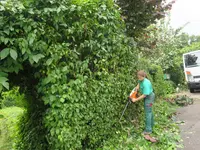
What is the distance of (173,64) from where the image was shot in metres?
15.5

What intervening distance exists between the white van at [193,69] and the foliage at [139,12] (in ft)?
17.5

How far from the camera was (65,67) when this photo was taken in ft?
10.4

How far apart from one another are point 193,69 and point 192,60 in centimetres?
67

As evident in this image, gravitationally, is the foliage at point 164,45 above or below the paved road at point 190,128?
above

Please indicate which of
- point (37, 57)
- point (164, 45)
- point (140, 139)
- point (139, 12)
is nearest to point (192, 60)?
point (164, 45)

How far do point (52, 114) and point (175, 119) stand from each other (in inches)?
182

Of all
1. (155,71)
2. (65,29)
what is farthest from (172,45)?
(65,29)

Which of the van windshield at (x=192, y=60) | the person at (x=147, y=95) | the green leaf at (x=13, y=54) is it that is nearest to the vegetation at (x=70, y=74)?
the green leaf at (x=13, y=54)

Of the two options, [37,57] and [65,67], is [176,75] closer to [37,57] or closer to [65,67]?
[65,67]

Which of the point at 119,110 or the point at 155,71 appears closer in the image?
the point at 119,110

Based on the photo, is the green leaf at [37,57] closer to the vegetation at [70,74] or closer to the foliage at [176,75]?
the vegetation at [70,74]

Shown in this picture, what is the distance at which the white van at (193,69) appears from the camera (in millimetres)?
11633

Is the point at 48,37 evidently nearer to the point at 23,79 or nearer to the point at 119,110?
the point at 23,79

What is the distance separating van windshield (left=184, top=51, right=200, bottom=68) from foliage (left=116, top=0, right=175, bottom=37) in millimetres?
5471
